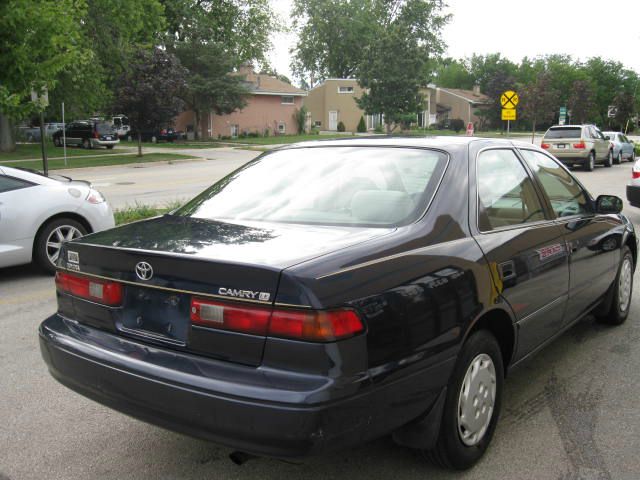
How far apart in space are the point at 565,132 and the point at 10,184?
21.8 metres

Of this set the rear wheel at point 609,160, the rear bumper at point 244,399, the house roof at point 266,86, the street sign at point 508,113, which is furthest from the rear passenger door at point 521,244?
the house roof at point 266,86

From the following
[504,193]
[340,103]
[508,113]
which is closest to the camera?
[504,193]

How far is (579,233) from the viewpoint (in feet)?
14.2

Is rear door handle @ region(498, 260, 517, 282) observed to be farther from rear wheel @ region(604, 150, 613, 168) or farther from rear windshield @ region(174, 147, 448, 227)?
rear wheel @ region(604, 150, 613, 168)

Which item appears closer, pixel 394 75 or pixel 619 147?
pixel 619 147

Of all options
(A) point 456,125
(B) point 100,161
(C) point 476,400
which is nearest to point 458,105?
(A) point 456,125

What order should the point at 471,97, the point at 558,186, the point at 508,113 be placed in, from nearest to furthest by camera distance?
1. the point at 558,186
2. the point at 508,113
3. the point at 471,97

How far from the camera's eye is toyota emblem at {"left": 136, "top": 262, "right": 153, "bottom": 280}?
2.77 meters

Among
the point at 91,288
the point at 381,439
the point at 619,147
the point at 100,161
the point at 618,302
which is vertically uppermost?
the point at 619,147

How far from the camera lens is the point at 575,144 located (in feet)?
79.3

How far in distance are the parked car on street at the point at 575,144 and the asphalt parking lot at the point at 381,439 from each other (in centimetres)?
2091

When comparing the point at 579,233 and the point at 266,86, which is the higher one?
the point at 266,86

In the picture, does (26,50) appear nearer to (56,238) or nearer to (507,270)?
(56,238)

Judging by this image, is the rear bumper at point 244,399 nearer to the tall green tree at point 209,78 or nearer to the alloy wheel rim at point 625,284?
the alloy wheel rim at point 625,284
